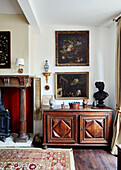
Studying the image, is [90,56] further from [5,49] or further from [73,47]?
[5,49]

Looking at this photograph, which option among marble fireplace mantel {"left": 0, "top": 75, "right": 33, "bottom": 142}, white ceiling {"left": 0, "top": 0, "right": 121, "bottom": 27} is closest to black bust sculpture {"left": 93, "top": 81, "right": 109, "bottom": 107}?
white ceiling {"left": 0, "top": 0, "right": 121, "bottom": 27}

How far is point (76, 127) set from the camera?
10.5 ft

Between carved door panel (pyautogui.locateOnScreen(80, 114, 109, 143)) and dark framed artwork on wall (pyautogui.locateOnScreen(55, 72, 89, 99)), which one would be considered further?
dark framed artwork on wall (pyautogui.locateOnScreen(55, 72, 89, 99))

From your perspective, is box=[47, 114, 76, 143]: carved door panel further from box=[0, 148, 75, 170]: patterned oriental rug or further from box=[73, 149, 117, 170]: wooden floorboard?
box=[73, 149, 117, 170]: wooden floorboard

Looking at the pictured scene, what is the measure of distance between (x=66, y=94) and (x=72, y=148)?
1.25 m

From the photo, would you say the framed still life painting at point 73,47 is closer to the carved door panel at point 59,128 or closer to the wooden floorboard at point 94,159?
the carved door panel at point 59,128

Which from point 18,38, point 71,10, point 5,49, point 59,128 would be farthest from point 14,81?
point 71,10

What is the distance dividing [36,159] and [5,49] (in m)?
2.33

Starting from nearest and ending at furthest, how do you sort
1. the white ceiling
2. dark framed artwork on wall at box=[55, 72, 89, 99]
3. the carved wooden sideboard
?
the white ceiling → the carved wooden sideboard → dark framed artwork on wall at box=[55, 72, 89, 99]

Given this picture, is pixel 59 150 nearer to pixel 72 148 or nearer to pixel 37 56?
pixel 72 148

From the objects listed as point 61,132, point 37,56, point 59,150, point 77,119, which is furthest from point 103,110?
point 37,56

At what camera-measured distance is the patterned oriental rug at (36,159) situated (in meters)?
2.48

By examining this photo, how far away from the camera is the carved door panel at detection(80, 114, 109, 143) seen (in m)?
3.18

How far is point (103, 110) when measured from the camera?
318 cm
